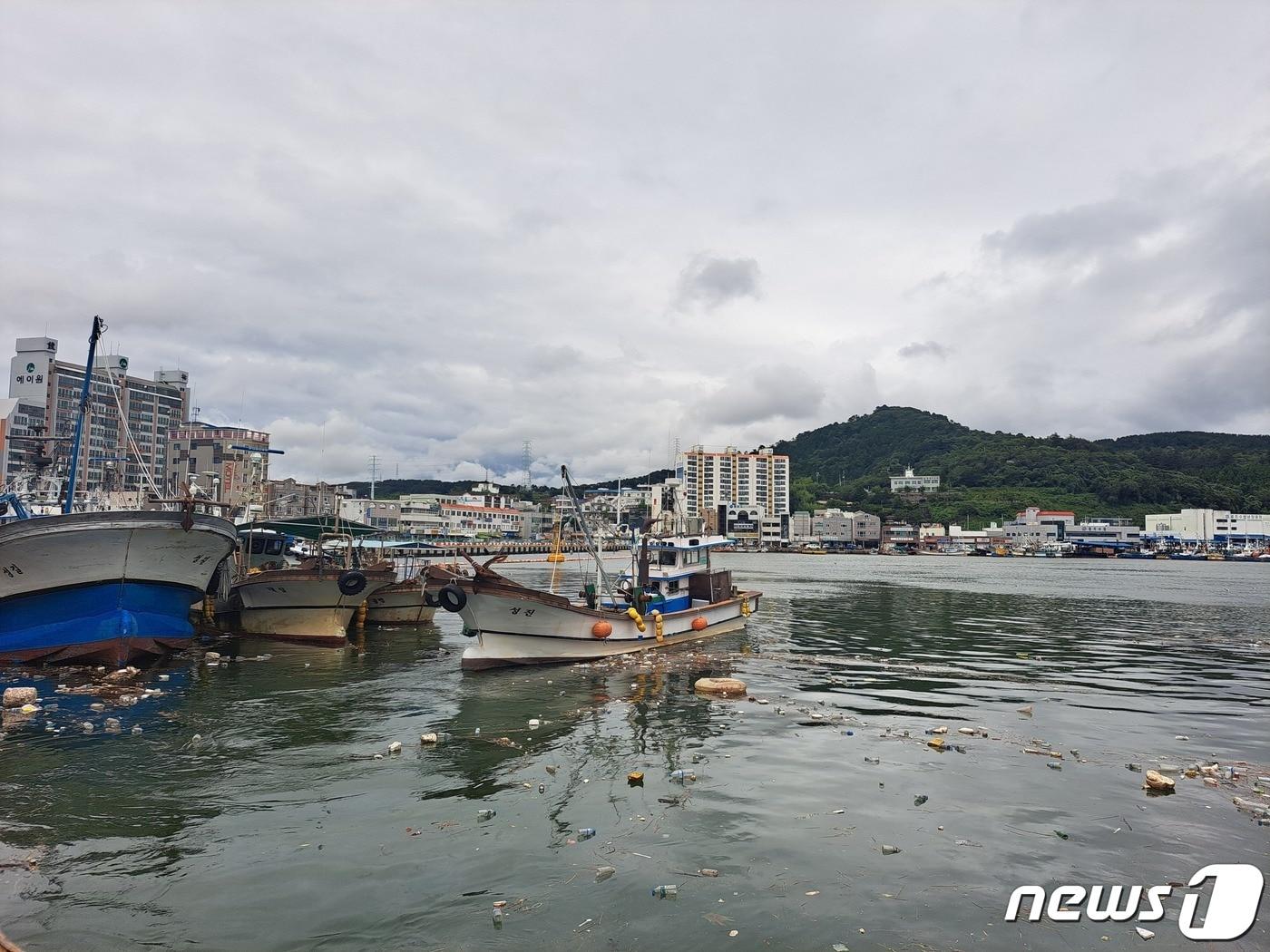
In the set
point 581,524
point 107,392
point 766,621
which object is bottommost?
point 766,621

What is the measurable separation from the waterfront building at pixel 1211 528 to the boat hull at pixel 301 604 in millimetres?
179982

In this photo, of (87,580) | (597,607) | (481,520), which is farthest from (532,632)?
(481,520)

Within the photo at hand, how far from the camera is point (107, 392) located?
13400 cm

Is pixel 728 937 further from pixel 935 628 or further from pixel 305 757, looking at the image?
pixel 935 628

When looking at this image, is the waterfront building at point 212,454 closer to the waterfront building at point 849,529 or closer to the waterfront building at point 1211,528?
the waterfront building at point 849,529

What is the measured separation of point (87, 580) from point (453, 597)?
10069 millimetres

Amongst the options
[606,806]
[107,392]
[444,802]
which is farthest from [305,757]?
[107,392]

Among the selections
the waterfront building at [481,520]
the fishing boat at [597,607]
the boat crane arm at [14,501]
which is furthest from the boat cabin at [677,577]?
the waterfront building at [481,520]

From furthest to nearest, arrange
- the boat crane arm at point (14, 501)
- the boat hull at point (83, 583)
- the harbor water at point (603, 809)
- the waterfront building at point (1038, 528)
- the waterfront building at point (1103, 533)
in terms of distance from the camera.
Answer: the waterfront building at point (1038, 528) < the waterfront building at point (1103, 533) < the boat crane arm at point (14, 501) < the boat hull at point (83, 583) < the harbor water at point (603, 809)

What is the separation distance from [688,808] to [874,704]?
838cm

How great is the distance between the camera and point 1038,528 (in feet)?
543

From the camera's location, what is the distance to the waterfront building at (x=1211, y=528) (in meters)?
154

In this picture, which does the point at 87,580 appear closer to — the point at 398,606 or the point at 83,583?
the point at 83,583

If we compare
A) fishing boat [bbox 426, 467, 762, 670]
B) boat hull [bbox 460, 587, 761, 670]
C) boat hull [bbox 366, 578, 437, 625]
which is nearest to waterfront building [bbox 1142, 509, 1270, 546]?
fishing boat [bbox 426, 467, 762, 670]
